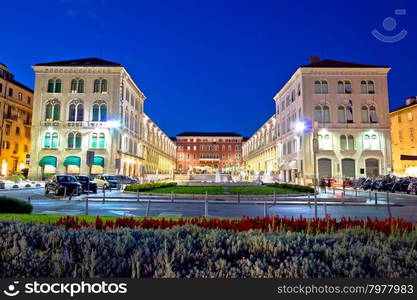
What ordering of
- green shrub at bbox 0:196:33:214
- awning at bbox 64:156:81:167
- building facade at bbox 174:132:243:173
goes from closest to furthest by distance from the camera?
green shrub at bbox 0:196:33:214, awning at bbox 64:156:81:167, building facade at bbox 174:132:243:173

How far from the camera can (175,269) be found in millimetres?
3283

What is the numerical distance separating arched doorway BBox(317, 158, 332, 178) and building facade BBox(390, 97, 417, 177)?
1711 centimetres

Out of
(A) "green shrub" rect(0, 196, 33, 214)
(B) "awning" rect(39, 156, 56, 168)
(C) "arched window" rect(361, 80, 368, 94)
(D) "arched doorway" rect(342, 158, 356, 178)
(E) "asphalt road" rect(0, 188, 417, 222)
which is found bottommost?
(E) "asphalt road" rect(0, 188, 417, 222)

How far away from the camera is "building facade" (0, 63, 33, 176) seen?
4988cm

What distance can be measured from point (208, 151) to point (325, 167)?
8350 cm

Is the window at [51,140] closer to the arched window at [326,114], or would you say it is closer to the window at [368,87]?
the arched window at [326,114]

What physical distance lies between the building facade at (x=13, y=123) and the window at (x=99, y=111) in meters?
14.4

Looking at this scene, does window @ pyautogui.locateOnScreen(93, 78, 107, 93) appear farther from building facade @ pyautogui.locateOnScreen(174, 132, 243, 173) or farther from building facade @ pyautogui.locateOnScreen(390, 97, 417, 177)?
building facade @ pyautogui.locateOnScreen(174, 132, 243, 173)

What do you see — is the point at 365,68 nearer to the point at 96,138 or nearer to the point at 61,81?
the point at 96,138

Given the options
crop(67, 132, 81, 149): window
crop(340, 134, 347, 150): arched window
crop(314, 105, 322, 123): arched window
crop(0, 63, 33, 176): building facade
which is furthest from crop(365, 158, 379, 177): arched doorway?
crop(0, 63, 33, 176): building facade

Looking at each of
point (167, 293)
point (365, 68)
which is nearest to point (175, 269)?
point (167, 293)

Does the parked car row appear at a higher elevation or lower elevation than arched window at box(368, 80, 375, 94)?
lower

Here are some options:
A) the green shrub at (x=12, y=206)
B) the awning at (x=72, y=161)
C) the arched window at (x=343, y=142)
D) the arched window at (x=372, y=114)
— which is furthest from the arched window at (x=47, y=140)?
the arched window at (x=372, y=114)

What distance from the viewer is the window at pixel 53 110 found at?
155 ft
